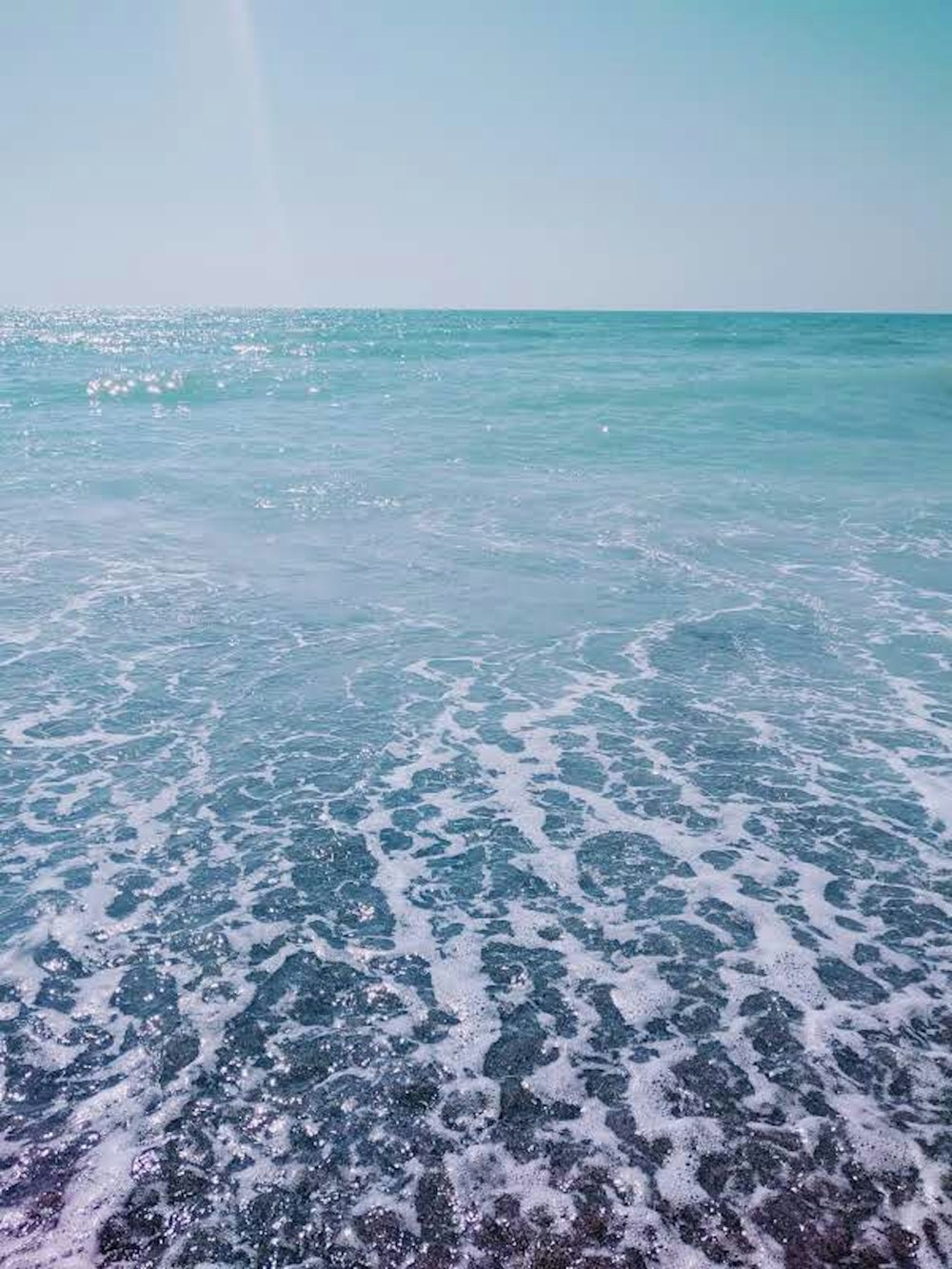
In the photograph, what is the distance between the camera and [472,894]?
677 cm

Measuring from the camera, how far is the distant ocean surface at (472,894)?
4.32m

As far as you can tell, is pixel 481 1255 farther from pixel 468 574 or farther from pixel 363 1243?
pixel 468 574

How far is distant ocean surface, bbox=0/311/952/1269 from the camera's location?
4324mm

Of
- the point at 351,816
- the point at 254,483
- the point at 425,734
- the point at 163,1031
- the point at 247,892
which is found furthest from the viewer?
the point at 254,483

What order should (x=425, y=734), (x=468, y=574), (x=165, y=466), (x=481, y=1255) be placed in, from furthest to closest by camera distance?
(x=165, y=466) → (x=468, y=574) → (x=425, y=734) → (x=481, y=1255)

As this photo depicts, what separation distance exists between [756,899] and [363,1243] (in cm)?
393

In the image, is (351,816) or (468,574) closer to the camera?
(351,816)

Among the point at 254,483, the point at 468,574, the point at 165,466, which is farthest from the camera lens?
the point at 165,466

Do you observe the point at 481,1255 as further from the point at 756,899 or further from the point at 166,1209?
the point at 756,899

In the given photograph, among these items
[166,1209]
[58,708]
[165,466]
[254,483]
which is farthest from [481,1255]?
[165,466]

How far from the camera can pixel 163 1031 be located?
529cm

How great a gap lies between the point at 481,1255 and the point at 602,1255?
0.59 m

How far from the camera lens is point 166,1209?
13.9 ft

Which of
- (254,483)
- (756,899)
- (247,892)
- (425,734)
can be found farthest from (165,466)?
(756,899)
